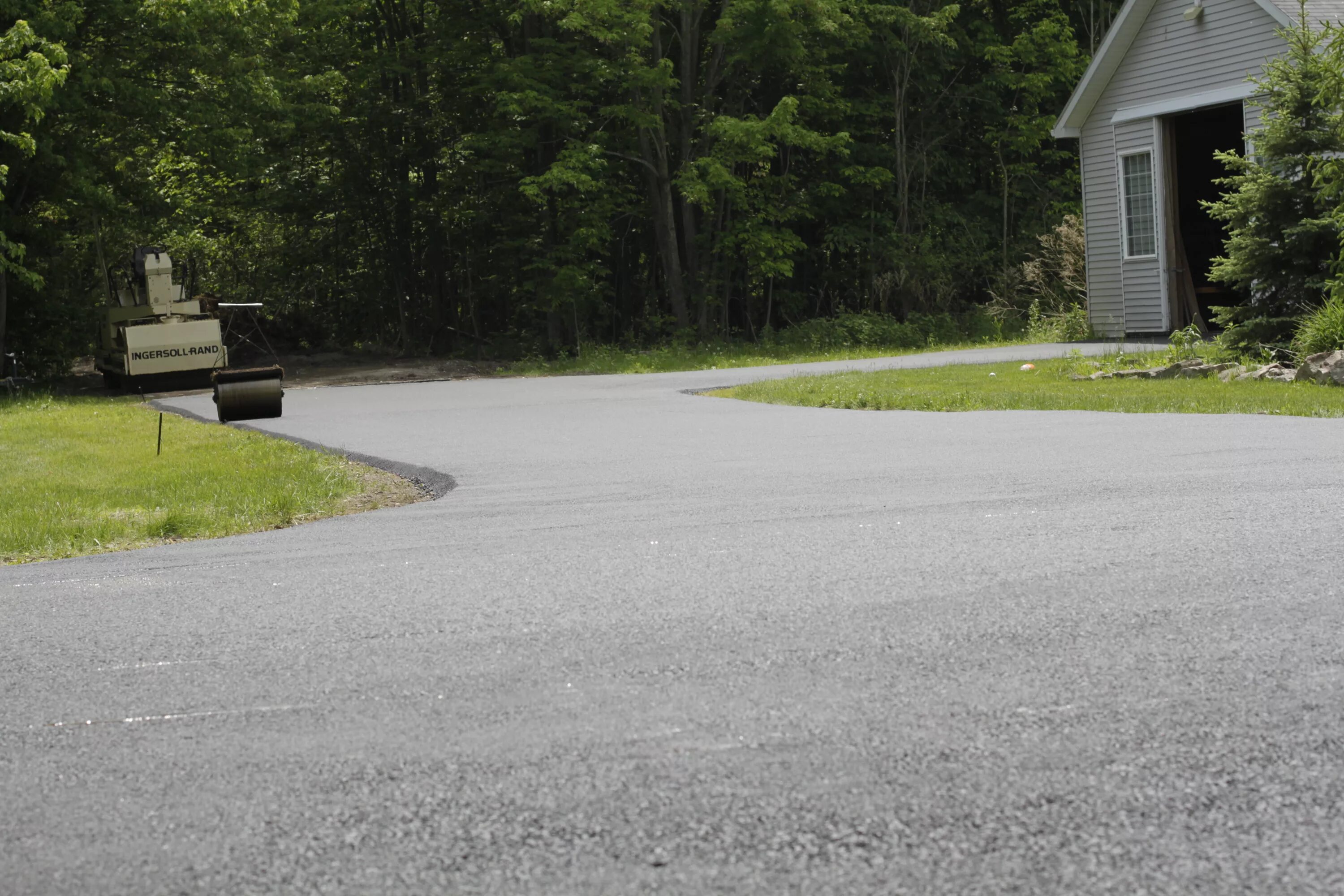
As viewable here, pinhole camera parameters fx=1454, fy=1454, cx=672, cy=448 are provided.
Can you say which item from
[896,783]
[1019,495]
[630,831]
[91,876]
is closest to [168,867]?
[91,876]

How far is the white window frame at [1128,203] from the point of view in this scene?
79.7 feet

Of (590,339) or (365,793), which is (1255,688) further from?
(590,339)

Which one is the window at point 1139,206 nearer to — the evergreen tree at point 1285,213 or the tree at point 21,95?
the evergreen tree at point 1285,213

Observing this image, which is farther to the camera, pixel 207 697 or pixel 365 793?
pixel 207 697

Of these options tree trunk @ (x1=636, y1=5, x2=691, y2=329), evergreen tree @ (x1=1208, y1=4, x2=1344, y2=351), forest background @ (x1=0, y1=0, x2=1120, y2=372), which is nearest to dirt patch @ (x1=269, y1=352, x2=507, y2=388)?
forest background @ (x1=0, y1=0, x2=1120, y2=372)

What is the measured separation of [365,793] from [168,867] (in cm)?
54

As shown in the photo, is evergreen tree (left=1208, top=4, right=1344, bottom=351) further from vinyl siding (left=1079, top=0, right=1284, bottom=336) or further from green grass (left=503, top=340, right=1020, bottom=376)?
green grass (left=503, top=340, right=1020, bottom=376)

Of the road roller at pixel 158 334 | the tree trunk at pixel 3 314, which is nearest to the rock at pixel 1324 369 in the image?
the road roller at pixel 158 334

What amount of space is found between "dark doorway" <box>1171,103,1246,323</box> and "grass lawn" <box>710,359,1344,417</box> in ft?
24.8

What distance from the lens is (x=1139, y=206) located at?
81.5 ft

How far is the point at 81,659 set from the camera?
5219 mm

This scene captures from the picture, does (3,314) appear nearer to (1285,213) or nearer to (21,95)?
(21,95)

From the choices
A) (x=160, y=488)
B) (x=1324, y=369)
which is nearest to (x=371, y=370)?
(x=160, y=488)

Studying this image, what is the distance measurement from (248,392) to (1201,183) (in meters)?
20.1
